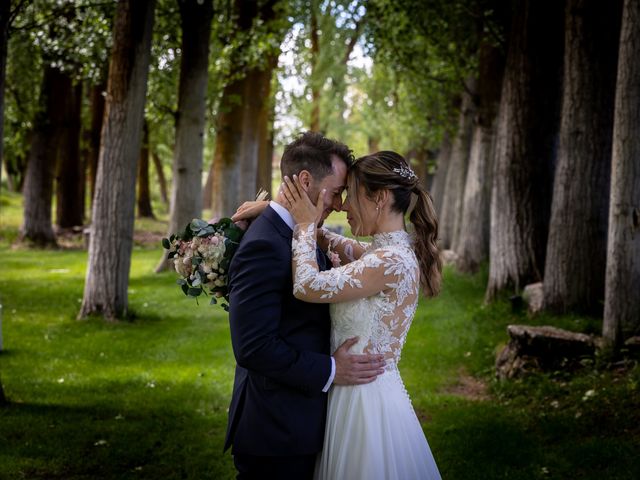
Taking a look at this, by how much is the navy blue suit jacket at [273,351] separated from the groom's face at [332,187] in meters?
0.22

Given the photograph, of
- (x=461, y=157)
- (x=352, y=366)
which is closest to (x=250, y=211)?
(x=352, y=366)

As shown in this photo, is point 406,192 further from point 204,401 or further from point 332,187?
point 204,401

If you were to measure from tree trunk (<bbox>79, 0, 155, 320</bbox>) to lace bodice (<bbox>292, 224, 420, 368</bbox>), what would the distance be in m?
8.59

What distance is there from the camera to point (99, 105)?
24062mm

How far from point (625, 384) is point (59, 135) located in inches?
781

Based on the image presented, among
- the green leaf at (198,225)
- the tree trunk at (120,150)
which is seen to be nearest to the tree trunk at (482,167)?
the tree trunk at (120,150)

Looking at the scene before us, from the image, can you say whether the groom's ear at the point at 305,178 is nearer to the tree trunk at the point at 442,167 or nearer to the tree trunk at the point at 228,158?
the tree trunk at the point at 228,158

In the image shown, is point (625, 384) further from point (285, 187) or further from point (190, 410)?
point (285, 187)

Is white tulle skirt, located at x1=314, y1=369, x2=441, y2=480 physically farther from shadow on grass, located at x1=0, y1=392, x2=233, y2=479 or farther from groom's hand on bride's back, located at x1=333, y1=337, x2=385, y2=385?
shadow on grass, located at x1=0, y1=392, x2=233, y2=479

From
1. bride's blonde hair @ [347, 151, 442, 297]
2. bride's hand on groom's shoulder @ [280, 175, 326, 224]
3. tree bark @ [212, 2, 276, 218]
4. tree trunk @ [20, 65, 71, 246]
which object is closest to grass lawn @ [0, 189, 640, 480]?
bride's blonde hair @ [347, 151, 442, 297]

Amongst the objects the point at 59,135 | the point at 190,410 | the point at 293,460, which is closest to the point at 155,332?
the point at 190,410

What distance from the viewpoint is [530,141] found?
40.9 feet

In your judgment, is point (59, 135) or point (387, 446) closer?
point (387, 446)

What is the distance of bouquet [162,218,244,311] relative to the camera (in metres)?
3.73
